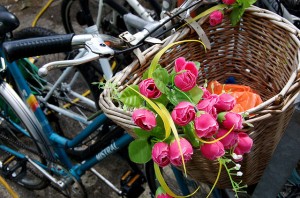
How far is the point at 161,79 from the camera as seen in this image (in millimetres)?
1045

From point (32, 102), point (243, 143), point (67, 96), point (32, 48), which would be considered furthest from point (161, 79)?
point (67, 96)

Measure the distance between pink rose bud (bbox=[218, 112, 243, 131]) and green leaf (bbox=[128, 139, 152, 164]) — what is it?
8.1 inches

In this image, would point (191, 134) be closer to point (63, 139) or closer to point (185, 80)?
point (185, 80)

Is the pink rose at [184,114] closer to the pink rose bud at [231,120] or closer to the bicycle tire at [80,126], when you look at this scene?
the pink rose bud at [231,120]

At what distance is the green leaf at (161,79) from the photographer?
103 cm

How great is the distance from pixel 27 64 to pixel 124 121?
5.48 ft

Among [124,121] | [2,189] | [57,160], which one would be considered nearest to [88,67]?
[57,160]

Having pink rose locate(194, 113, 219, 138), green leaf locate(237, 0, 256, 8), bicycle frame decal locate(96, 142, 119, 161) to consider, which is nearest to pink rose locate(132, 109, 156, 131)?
pink rose locate(194, 113, 219, 138)

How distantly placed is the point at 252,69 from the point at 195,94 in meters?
0.69

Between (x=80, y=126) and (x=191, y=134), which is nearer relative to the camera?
(x=191, y=134)

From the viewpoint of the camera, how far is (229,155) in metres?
1.08

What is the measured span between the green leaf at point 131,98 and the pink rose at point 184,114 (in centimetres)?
14

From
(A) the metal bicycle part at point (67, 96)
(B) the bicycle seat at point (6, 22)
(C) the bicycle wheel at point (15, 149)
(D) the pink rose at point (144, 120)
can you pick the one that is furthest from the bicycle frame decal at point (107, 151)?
(D) the pink rose at point (144, 120)

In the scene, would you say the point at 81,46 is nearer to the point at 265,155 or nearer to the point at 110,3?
the point at 265,155
